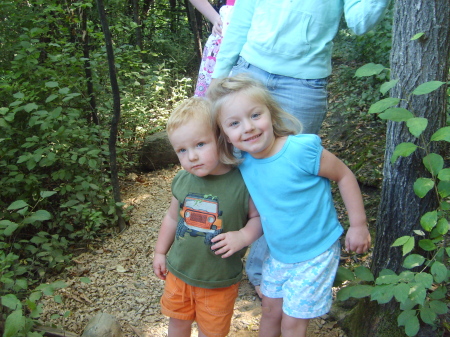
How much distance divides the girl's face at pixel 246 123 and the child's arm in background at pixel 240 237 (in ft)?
0.83

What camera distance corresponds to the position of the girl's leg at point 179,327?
189 cm

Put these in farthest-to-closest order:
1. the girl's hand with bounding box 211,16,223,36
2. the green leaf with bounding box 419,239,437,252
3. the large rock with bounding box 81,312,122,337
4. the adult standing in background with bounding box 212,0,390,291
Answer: the girl's hand with bounding box 211,16,223,36 < the large rock with bounding box 81,312,122,337 < the adult standing in background with bounding box 212,0,390,291 < the green leaf with bounding box 419,239,437,252

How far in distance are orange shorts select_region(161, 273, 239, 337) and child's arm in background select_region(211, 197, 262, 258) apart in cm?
22

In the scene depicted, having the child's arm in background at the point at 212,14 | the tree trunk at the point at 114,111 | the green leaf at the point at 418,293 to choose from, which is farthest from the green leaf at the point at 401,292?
the tree trunk at the point at 114,111

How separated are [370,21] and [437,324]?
134 cm

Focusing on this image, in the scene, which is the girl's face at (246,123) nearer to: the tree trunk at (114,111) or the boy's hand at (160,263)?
the boy's hand at (160,263)

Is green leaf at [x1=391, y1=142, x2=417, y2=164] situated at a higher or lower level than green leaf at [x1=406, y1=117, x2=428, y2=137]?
lower

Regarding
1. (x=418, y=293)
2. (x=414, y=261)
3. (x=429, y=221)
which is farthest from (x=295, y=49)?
(x=418, y=293)

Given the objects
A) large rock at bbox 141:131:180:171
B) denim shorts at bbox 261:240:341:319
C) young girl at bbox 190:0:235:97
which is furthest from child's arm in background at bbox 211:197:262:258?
large rock at bbox 141:131:180:171

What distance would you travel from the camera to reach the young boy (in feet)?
5.37

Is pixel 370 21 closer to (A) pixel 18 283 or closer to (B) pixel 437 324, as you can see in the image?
(B) pixel 437 324

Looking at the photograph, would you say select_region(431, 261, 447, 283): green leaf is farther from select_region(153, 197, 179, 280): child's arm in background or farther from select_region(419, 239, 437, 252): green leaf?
select_region(153, 197, 179, 280): child's arm in background

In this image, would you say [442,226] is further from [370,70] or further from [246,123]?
[246,123]

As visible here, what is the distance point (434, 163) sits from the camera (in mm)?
1569
